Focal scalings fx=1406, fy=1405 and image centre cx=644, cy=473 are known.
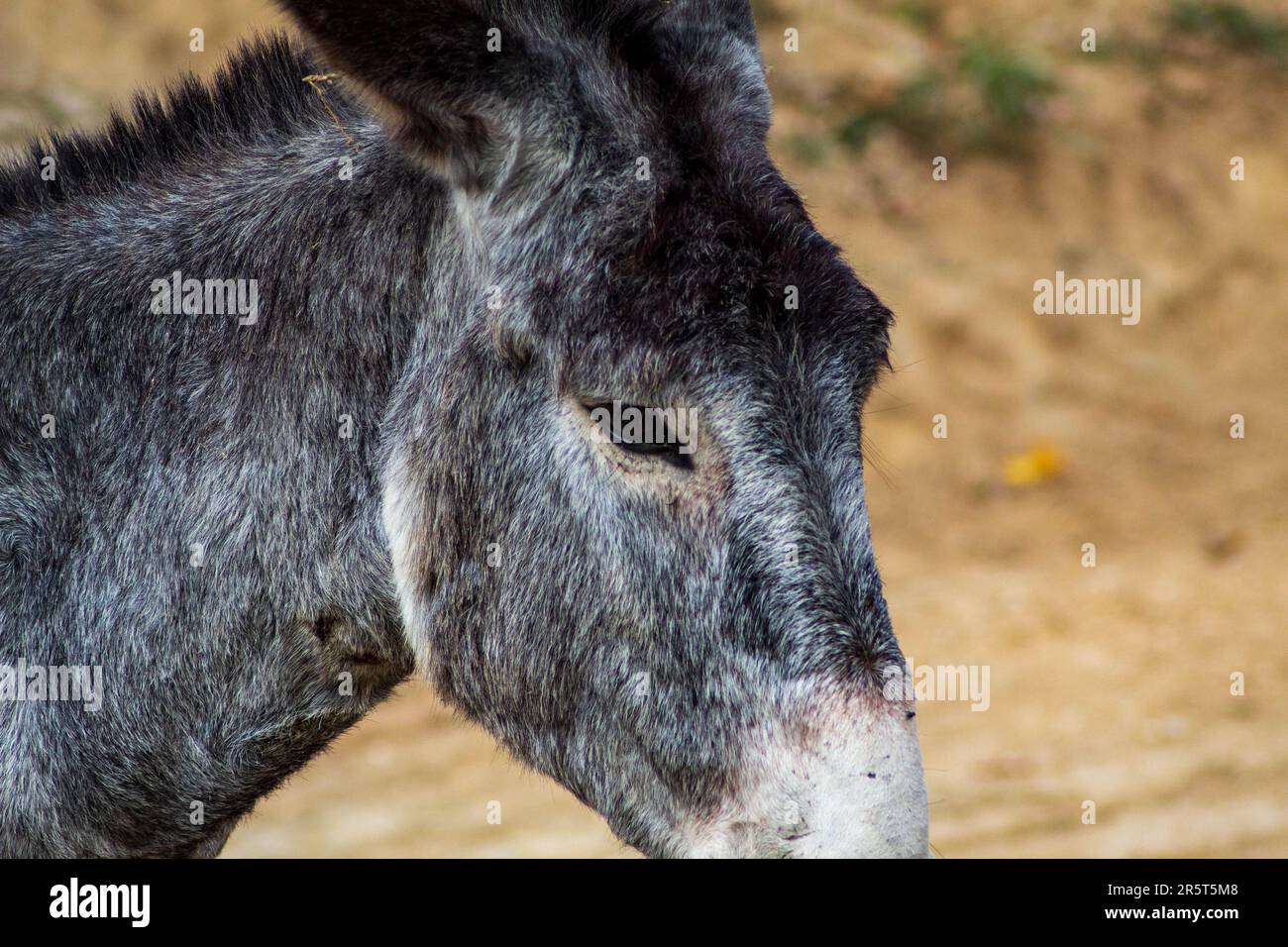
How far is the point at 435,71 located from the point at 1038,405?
9376 millimetres

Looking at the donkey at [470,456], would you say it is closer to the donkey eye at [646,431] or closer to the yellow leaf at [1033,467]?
the donkey eye at [646,431]

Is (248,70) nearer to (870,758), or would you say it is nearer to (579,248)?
(579,248)

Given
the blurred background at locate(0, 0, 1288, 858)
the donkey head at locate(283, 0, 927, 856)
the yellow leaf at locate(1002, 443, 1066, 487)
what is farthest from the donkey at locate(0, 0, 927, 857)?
the yellow leaf at locate(1002, 443, 1066, 487)

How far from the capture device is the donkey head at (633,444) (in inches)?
103

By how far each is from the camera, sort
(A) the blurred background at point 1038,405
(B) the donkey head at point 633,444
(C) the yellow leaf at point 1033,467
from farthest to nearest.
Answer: (C) the yellow leaf at point 1033,467
(A) the blurred background at point 1038,405
(B) the donkey head at point 633,444

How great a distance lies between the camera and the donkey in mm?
2656

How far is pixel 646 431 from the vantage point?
2.70m

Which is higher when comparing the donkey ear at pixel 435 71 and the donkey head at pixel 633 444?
the donkey ear at pixel 435 71

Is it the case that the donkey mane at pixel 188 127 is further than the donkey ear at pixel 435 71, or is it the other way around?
the donkey mane at pixel 188 127

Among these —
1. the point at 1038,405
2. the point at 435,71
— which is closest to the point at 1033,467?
the point at 1038,405

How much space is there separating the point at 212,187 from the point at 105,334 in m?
0.43

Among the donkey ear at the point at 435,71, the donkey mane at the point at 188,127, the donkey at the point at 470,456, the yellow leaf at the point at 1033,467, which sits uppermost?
the yellow leaf at the point at 1033,467

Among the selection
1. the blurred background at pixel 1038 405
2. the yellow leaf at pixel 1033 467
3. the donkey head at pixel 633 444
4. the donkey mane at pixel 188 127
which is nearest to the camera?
the donkey head at pixel 633 444

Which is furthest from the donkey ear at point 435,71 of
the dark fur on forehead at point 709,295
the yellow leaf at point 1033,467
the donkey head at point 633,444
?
the yellow leaf at point 1033,467
